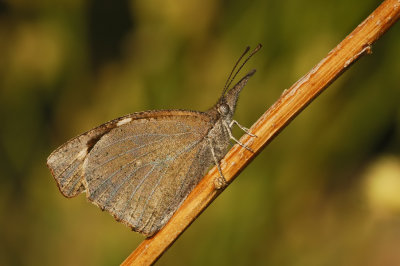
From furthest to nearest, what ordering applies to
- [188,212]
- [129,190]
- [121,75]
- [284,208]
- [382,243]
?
[121,75]
[382,243]
[284,208]
[129,190]
[188,212]

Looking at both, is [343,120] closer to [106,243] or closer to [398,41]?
[398,41]

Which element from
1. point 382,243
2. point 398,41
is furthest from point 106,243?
point 398,41

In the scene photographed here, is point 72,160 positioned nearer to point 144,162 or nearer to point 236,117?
point 144,162

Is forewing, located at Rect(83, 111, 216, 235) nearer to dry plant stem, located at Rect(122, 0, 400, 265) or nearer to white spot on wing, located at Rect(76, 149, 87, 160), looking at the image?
white spot on wing, located at Rect(76, 149, 87, 160)

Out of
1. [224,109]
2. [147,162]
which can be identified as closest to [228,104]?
[224,109]

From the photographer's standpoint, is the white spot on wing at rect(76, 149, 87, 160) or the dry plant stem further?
the white spot on wing at rect(76, 149, 87, 160)

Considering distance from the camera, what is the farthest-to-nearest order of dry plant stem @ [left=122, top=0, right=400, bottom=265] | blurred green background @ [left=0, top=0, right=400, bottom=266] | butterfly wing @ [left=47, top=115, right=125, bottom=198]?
blurred green background @ [left=0, top=0, right=400, bottom=266]
butterfly wing @ [left=47, top=115, right=125, bottom=198]
dry plant stem @ [left=122, top=0, right=400, bottom=265]

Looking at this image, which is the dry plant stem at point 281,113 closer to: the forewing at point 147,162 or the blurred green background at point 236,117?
the forewing at point 147,162

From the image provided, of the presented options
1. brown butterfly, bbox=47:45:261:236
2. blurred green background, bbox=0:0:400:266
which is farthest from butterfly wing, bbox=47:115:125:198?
blurred green background, bbox=0:0:400:266

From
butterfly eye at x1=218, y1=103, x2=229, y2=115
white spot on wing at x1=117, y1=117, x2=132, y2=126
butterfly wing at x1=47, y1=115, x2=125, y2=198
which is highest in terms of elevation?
butterfly eye at x1=218, y1=103, x2=229, y2=115
